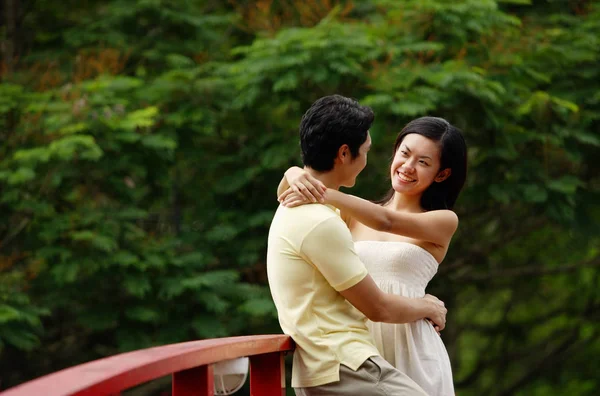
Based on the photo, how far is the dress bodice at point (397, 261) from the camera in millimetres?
3363

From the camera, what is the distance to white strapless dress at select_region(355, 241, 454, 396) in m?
3.26

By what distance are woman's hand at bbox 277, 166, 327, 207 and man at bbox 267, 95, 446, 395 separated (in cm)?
3

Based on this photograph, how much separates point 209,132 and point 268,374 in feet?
17.0

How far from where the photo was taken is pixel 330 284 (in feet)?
9.22

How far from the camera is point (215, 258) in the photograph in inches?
323

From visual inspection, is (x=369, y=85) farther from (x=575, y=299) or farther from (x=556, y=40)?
(x=575, y=299)

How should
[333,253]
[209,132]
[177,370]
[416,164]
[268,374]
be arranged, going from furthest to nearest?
[209,132], [416,164], [268,374], [333,253], [177,370]

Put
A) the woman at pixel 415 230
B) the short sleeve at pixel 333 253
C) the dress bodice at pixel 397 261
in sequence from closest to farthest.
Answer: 1. the short sleeve at pixel 333 253
2. the woman at pixel 415 230
3. the dress bodice at pixel 397 261

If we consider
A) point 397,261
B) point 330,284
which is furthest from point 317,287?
point 397,261

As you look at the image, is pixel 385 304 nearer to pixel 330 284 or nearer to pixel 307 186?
pixel 330 284

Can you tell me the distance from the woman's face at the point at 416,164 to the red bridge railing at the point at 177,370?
87 centimetres

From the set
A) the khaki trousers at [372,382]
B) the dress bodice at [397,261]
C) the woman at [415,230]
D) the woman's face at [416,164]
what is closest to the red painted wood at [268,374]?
the khaki trousers at [372,382]

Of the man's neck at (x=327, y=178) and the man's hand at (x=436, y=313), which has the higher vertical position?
the man's neck at (x=327, y=178)

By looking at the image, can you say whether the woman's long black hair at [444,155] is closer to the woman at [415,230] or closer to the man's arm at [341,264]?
the woman at [415,230]
